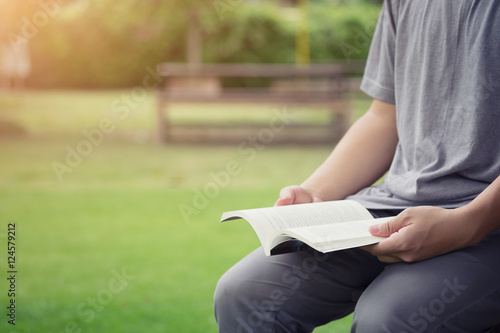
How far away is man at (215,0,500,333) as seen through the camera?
99 cm

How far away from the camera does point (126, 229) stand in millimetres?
3750

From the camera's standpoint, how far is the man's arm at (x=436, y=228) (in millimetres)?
992

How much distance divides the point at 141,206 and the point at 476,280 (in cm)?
346

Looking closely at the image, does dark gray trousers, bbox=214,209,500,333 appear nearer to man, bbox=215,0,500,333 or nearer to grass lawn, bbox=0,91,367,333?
man, bbox=215,0,500,333

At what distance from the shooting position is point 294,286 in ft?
3.77

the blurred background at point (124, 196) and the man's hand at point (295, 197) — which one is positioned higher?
the man's hand at point (295, 197)

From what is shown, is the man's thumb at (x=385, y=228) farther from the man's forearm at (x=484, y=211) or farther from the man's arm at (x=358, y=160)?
the man's arm at (x=358, y=160)

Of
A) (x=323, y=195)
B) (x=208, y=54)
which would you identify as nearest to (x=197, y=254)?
(x=323, y=195)

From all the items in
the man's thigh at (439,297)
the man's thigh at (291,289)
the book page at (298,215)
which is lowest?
the man's thigh at (291,289)

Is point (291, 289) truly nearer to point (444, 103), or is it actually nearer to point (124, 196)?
point (444, 103)

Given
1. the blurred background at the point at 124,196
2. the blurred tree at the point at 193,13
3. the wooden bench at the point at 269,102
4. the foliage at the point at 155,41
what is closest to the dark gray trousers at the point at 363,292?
the blurred background at the point at 124,196

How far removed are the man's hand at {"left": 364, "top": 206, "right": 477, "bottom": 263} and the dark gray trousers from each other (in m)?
0.02

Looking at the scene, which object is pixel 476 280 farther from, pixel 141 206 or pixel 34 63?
Answer: pixel 34 63

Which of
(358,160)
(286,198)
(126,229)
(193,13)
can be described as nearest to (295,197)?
(286,198)
